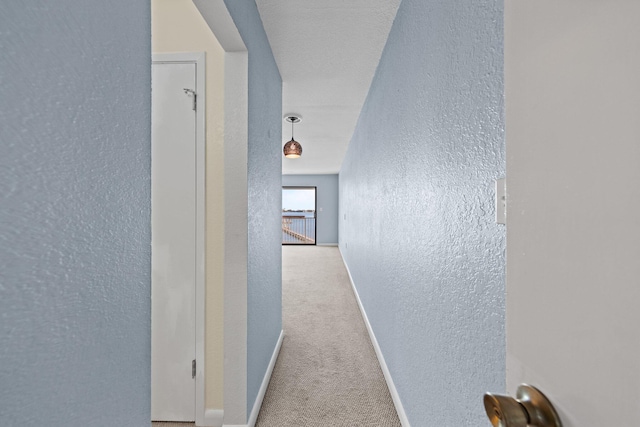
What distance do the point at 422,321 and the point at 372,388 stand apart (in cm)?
99

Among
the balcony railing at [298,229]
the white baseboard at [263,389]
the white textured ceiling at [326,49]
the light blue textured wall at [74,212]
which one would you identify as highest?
the white textured ceiling at [326,49]

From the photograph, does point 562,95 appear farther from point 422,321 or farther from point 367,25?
point 367,25

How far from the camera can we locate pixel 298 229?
1284 cm

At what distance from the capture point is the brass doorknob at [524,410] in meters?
0.41

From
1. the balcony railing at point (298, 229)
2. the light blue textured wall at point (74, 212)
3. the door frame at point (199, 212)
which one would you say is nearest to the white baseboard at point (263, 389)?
the door frame at point (199, 212)

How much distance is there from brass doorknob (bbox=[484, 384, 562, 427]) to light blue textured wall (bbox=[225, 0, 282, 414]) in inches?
53.7

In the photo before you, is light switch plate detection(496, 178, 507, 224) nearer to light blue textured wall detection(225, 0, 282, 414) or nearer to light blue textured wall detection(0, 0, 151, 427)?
light blue textured wall detection(0, 0, 151, 427)

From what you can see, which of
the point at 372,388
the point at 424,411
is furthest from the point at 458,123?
the point at 372,388

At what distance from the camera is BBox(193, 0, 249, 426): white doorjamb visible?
161 centimetres

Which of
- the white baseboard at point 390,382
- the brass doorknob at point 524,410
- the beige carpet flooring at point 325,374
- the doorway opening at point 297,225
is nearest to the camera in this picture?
the brass doorknob at point 524,410

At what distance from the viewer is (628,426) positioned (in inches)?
12.2

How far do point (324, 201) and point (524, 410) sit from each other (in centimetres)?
957

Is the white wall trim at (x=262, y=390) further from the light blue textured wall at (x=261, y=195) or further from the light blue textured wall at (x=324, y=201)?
the light blue textured wall at (x=324, y=201)

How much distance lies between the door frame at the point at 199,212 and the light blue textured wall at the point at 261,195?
0.28m
